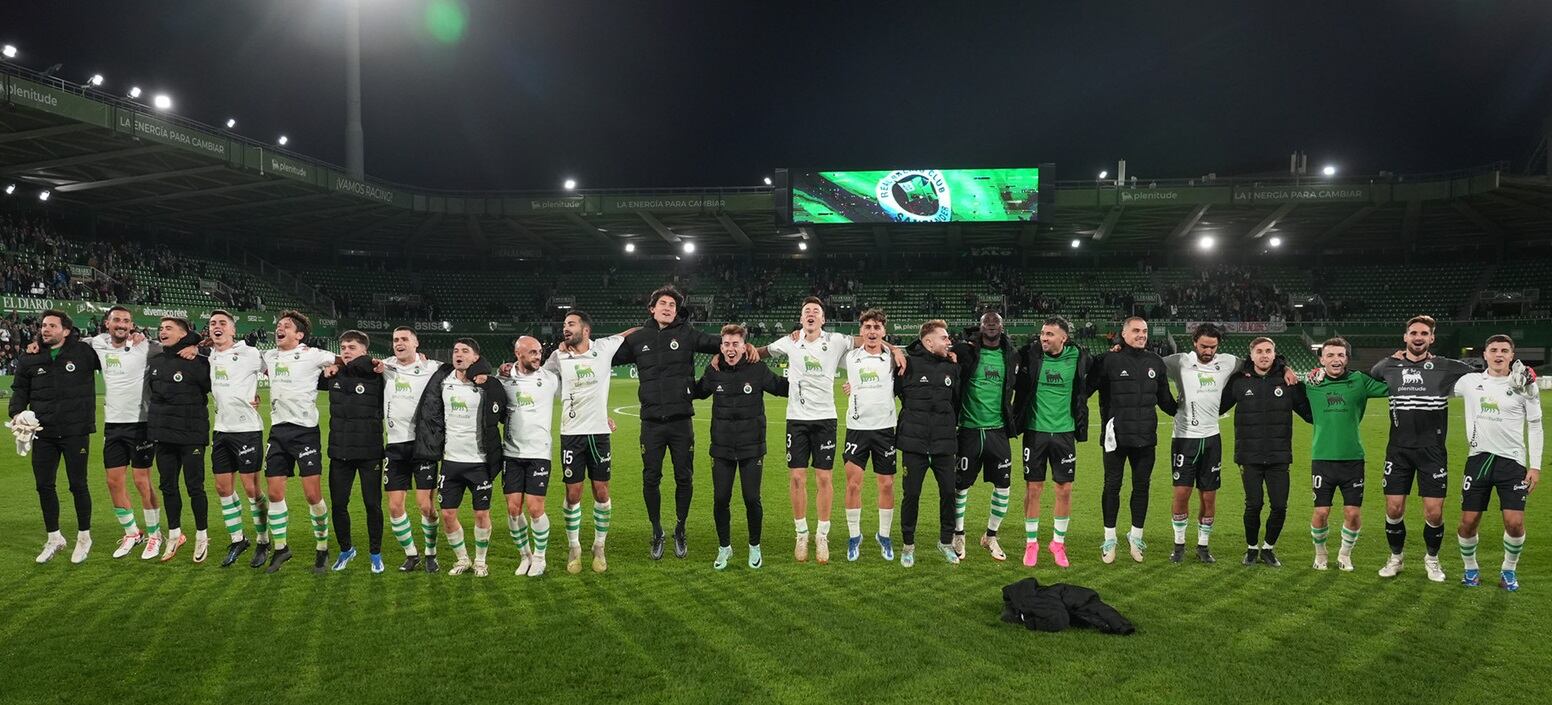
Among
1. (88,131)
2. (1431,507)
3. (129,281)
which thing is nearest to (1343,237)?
(1431,507)

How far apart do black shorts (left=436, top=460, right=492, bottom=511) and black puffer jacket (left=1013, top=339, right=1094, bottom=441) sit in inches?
A: 190

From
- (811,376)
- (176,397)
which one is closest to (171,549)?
(176,397)

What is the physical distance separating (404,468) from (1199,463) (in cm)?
709

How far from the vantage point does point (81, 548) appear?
729 centimetres

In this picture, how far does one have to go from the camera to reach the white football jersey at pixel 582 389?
23.6ft

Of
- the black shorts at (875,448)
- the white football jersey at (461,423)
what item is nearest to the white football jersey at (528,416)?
the white football jersey at (461,423)

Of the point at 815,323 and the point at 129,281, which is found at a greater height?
the point at 129,281

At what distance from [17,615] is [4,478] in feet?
26.0

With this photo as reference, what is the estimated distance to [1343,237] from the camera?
1828 inches

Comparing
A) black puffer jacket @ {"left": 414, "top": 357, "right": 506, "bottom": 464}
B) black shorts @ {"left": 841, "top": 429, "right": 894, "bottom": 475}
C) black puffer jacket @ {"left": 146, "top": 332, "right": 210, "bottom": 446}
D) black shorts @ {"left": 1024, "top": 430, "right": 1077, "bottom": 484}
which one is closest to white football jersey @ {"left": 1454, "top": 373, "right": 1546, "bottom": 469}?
black shorts @ {"left": 1024, "top": 430, "right": 1077, "bottom": 484}

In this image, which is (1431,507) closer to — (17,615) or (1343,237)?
(17,615)

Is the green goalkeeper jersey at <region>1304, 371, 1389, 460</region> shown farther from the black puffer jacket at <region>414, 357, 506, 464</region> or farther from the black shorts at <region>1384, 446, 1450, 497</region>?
the black puffer jacket at <region>414, 357, 506, 464</region>

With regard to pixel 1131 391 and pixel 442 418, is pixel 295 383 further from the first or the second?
pixel 1131 391

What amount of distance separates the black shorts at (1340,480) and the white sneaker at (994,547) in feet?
8.87
